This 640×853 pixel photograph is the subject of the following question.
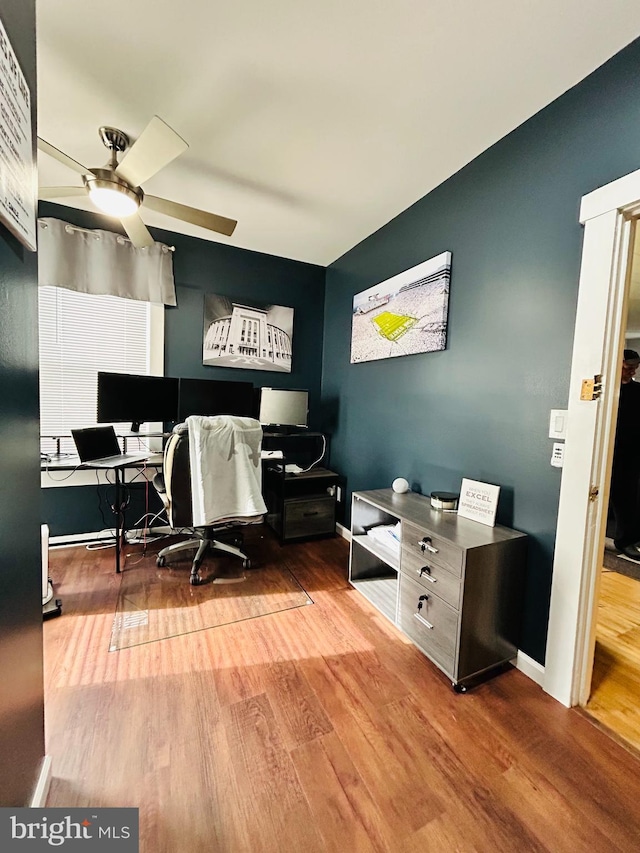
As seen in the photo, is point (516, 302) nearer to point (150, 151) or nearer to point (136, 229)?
point (150, 151)

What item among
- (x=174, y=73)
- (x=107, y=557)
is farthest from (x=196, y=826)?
(x=174, y=73)

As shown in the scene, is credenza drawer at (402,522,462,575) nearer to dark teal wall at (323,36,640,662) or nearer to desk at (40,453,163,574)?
dark teal wall at (323,36,640,662)

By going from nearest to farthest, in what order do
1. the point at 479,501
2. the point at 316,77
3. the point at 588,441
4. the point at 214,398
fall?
1. the point at 588,441
2. the point at 316,77
3. the point at 479,501
4. the point at 214,398

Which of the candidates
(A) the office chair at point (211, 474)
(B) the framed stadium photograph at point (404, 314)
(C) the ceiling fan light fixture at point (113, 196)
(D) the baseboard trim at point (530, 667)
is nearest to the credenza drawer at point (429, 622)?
(D) the baseboard trim at point (530, 667)

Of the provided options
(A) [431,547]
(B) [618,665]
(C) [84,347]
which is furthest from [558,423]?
(C) [84,347]

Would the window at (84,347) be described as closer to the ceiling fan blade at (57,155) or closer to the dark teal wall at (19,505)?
the ceiling fan blade at (57,155)

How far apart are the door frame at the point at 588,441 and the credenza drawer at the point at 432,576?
0.42 meters

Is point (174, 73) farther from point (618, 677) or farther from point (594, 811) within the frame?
point (618, 677)

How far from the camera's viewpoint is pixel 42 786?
3.30ft

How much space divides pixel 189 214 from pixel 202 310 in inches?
47.3

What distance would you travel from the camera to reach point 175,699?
1404mm

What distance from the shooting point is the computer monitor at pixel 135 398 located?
8.36 feet

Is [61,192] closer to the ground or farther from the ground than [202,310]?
farther from the ground

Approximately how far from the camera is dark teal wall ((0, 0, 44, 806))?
2.59 feet
